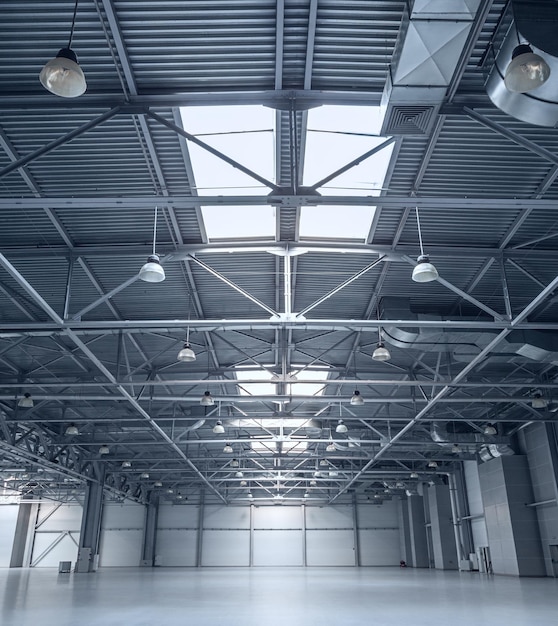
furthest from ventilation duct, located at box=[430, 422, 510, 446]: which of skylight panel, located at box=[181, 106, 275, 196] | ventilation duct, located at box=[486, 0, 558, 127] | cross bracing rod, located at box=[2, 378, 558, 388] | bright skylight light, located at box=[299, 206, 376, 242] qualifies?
ventilation duct, located at box=[486, 0, 558, 127]

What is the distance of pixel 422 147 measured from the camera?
15734 millimetres

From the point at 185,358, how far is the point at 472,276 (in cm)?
1176

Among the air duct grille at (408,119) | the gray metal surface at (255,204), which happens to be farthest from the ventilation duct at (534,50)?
the air duct grille at (408,119)

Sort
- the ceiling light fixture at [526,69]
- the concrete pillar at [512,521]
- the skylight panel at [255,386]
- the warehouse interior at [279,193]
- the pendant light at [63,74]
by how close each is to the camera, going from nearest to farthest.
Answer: the ceiling light fixture at [526,69], the pendant light at [63,74], the warehouse interior at [279,193], the skylight panel at [255,386], the concrete pillar at [512,521]

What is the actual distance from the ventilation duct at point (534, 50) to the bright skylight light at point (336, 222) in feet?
21.7

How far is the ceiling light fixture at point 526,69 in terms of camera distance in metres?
9.78

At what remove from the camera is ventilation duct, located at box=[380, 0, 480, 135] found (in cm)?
1079

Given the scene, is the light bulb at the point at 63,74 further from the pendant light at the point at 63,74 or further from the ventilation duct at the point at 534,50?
the ventilation duct at the point at 534,50

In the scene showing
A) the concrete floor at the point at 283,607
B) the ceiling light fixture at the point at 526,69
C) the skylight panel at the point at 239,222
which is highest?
the skylight panel at the point at 239,222

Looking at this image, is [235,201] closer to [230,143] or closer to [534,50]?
[230,143]

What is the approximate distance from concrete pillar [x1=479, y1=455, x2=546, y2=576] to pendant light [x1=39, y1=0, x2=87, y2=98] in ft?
144

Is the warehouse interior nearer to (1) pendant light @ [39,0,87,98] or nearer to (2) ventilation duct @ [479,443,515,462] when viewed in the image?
(1) pendant light @ [39,0,87,98]

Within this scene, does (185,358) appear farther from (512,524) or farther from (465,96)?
(512,524)

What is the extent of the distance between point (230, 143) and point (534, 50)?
25.5 ft
